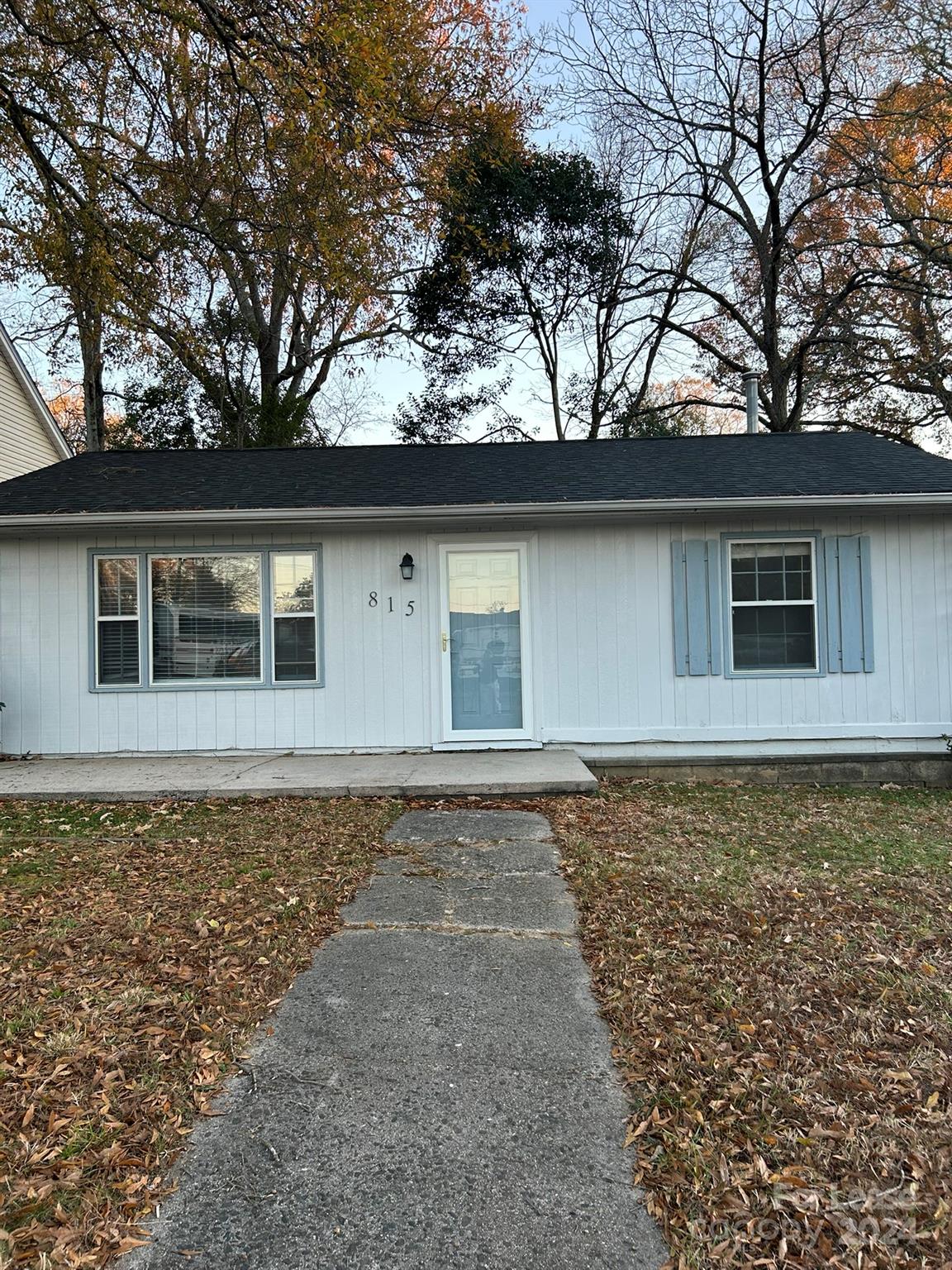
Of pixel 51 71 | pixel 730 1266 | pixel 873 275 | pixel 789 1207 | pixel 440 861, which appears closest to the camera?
pixel 730 1266

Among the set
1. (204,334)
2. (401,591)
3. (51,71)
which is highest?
(204,334)

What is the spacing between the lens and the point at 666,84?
15.6 metres

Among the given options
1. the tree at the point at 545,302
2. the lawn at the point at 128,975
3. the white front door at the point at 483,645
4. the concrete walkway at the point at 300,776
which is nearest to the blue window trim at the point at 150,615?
the concrete walkway at the point at 300,776

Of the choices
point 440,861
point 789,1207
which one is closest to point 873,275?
point 440,861

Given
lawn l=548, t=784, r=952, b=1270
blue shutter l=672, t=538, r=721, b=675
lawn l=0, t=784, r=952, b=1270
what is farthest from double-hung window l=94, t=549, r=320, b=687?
lawn l=548, t=784, r=952, b=1270

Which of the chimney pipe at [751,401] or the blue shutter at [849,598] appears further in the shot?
the chimney pipe at [751,401]

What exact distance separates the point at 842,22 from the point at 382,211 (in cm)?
1155

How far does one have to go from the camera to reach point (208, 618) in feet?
24.1

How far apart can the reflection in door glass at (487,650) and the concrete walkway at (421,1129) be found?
396cm

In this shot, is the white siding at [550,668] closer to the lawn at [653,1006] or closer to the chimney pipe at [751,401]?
the lawn at [653,1006]

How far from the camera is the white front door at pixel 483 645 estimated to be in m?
7.32

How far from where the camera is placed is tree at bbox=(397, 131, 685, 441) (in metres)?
15.9

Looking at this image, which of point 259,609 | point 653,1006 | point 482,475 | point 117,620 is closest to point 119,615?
point 117,620

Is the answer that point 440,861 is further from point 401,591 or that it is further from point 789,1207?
point 401,591
